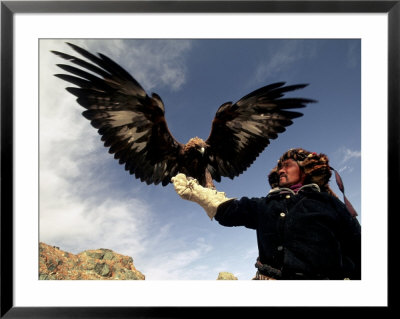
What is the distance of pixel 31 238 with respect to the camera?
123cm

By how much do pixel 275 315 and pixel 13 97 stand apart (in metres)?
1.50

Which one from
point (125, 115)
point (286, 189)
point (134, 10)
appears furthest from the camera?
point (125, 115)

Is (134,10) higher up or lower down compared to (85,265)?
higher up

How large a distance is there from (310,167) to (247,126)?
42 cm

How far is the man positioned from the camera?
1.27 m

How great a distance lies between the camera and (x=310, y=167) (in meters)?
1.30

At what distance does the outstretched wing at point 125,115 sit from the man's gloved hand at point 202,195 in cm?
10

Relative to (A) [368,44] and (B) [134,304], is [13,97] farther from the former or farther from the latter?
(A) [368,44]

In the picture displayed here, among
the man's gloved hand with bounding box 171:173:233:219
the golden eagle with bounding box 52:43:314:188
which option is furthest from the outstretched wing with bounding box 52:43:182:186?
the man's gloved hand with bounding box 171:173:233:219

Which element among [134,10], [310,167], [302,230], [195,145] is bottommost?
[302,230]

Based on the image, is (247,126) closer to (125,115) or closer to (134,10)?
(125,115)

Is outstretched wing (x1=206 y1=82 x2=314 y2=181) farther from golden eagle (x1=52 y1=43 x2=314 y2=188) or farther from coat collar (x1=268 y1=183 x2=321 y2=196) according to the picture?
coat collar (x1=268 y1=183 x2=321 y2=196)

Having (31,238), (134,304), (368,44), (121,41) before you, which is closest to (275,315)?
(134,304)

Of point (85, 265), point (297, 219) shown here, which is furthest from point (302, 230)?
point (85, 265)
